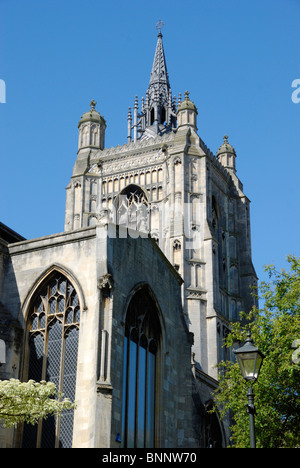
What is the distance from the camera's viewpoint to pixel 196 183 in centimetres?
5947

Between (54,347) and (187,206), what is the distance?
35515 mm

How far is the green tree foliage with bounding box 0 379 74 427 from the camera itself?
1959cm

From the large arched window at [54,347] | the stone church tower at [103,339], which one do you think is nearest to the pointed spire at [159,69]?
the stone church tower at [103,339]

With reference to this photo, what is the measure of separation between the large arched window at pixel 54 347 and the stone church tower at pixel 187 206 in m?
29.3

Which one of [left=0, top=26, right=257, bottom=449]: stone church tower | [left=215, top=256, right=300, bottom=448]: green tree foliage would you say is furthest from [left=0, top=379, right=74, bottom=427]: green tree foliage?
[left=215, top=256, right=300, bottom=448]: green tree foliage

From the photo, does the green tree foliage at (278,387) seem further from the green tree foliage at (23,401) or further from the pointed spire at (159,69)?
the pointed spire at (159,69)

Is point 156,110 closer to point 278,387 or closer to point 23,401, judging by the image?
point 278,387

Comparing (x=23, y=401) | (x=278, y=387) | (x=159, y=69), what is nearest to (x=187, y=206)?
(x=159, y=69)

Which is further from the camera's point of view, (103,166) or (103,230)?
(103,166)

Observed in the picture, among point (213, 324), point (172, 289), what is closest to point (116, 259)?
point (172, 289)

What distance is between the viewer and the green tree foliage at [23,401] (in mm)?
19594

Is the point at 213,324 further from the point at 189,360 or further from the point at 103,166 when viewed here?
the point at 189,360

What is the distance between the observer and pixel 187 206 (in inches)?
2293
